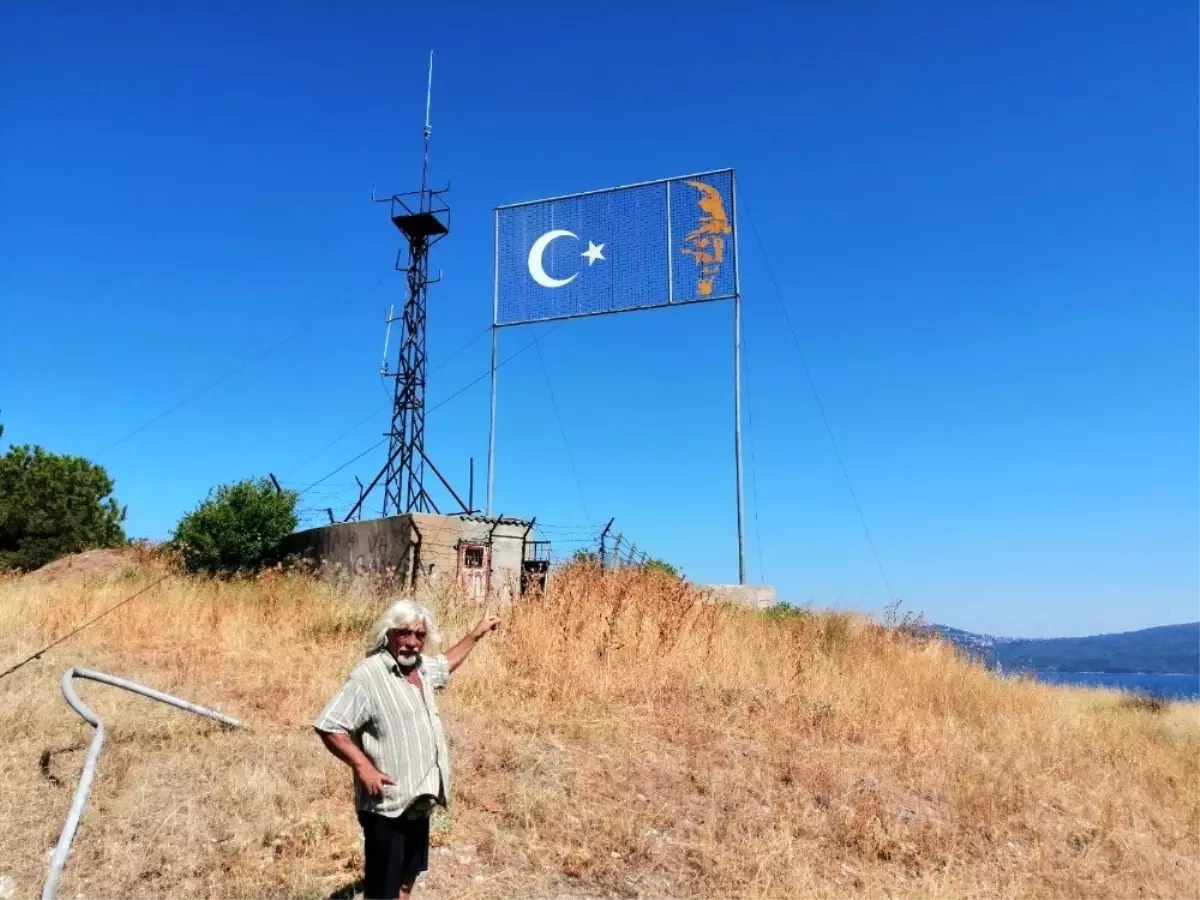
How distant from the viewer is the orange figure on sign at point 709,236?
17234mm

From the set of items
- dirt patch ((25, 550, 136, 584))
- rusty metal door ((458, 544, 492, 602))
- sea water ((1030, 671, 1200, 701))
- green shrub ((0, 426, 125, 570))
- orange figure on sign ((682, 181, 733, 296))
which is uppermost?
orange figure on sign ((682, 181, 733, 296))

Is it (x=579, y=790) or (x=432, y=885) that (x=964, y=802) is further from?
(x=432, y=885)

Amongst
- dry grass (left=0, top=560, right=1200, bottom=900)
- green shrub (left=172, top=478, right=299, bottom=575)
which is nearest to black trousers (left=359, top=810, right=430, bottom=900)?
dry grass (left=0, top=560, right=1200, bottom=900)

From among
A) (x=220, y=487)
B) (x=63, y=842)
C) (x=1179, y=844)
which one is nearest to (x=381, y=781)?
(x=63, y=842)

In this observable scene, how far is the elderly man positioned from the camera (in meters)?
3.16

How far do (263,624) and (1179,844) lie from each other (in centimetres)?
949

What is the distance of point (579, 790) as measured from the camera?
542cm

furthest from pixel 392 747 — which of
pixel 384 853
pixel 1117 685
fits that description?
pixel 1117 685

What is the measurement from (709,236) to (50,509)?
75.2 ft

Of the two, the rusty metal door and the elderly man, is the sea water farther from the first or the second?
the elderly man

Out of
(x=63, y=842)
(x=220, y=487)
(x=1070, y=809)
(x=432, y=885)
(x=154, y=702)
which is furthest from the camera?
(x=220, y=487)

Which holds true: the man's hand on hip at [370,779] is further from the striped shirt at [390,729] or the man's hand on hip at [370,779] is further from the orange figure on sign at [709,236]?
the orange figure on sign at [709,236]

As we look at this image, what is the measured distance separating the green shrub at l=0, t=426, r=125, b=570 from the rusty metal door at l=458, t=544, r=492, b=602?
1687cm

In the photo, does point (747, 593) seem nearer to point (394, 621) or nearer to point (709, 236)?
point (709, 236)
